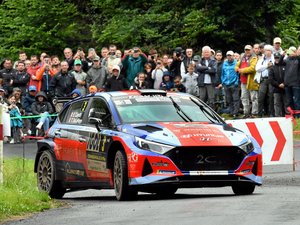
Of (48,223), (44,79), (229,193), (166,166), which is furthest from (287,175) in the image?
(44,79)

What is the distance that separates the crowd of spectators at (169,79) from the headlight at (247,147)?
13292mm

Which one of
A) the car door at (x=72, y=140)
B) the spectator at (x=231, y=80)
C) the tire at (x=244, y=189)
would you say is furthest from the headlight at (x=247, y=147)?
the spectator at (x=231, y=80)

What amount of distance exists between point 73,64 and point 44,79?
0.93 meters

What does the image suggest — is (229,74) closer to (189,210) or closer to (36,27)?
(36,27)

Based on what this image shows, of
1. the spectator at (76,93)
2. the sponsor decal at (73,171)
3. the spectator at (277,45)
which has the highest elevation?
the spectator at (277,45)

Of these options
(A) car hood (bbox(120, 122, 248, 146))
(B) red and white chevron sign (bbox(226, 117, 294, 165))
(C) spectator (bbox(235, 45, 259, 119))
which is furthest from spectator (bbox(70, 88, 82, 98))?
(A) car hood (bbox(120, 122, 248, 146))

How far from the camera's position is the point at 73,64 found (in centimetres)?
3494

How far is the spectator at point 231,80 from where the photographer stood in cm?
3259

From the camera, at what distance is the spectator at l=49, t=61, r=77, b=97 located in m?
33.9

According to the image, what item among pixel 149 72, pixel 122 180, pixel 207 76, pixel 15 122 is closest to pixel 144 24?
pixel 149 72

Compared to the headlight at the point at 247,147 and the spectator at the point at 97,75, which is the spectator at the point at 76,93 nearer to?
the spectator at the point at 97,75

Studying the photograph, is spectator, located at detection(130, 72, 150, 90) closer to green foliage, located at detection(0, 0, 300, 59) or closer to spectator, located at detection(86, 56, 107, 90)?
spectator, located at detection(86, 56, 107, 90)

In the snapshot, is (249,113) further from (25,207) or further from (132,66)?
(25,207)

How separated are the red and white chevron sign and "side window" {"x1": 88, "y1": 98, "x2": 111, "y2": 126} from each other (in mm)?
5798
